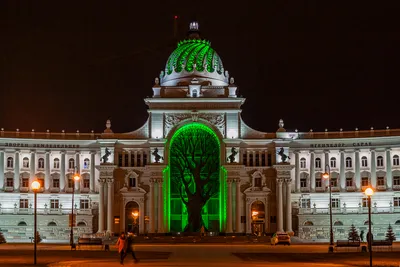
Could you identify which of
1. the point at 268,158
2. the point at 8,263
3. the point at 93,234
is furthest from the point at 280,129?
the point at 8,263

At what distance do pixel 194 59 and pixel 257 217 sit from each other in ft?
92.9

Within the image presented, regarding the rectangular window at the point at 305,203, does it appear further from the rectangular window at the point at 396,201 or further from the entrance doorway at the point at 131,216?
the entrance doorway at the point at 131,216

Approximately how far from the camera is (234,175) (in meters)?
116

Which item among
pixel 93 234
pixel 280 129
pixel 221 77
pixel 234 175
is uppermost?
pixel 221 77

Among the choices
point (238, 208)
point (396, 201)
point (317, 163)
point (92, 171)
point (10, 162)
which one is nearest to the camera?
point (238, 208)

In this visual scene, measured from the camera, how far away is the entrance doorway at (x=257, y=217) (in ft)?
384

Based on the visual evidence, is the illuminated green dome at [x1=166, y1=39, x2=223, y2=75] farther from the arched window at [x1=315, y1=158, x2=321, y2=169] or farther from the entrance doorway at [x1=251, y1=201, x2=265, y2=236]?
the entrance doorway at [x1=251, y1=201, x2=265, y2=236]

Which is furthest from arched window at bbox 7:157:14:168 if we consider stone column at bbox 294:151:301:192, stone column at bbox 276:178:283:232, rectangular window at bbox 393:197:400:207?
rectangular window at bbox 393:197:400:207

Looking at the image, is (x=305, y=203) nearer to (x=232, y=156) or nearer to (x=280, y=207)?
(x=280, y=207)

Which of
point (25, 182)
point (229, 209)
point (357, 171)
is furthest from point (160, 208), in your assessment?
point (357, 171)

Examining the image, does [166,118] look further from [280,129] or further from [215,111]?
[280,129]

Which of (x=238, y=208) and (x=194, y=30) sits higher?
(x=194, y=30)

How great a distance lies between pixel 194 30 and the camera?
132000 millimetres

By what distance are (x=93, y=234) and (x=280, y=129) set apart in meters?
32.8
